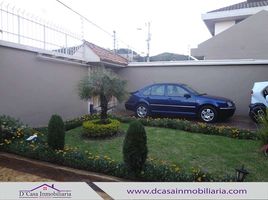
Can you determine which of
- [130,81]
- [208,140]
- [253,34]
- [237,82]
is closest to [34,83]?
[208,140]

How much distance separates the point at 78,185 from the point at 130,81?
11064mm

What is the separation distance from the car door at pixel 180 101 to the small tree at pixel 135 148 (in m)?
6.21

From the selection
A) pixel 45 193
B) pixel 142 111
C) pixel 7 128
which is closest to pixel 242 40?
pixel 142 111

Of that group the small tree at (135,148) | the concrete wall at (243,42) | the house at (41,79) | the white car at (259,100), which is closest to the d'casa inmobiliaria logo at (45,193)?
the small tree at (135,148)

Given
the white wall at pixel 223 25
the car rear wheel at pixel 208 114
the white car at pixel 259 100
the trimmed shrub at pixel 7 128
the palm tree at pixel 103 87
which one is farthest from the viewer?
the white wall at pixel 223 25

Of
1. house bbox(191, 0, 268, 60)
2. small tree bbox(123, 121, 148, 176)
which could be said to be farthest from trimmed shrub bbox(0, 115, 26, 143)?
house bbox(191, 0, 268, 60)

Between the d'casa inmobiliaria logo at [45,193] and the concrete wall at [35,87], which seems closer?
the d'casa inmobiliaria logo at [45,193]

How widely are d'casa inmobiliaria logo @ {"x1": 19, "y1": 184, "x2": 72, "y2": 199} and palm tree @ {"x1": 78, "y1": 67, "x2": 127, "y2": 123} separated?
4339 mm

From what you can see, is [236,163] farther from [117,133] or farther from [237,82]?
[237,82]

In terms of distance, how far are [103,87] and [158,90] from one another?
4024mm

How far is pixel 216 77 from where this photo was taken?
1324cm

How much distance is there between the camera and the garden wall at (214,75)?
41.8 feet

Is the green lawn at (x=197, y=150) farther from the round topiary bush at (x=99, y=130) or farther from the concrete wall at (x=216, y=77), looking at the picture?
the concrete wall at (x=216, y=77)

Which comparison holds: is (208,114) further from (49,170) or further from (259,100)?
(49,170)
